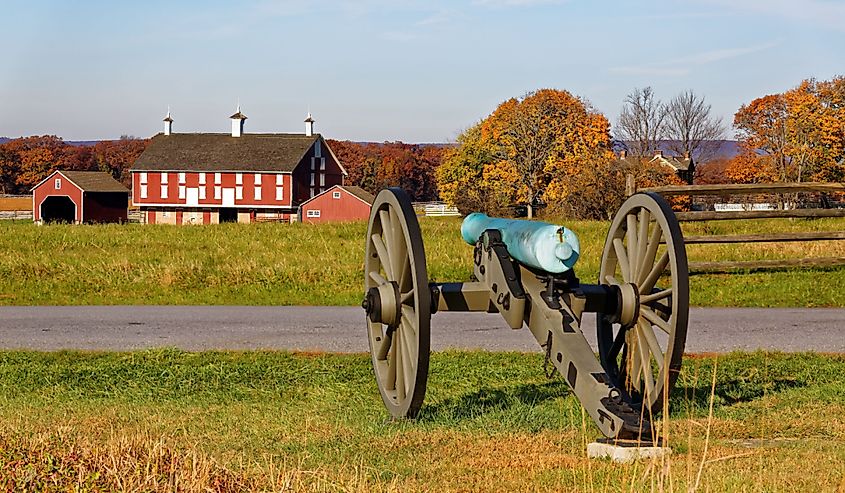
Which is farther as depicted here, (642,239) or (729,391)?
(729,391)

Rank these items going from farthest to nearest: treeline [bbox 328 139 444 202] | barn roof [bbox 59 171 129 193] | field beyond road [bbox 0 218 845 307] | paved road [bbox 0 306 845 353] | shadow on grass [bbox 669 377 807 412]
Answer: treeline [bbox 328 139 444 202], barn roof [bbox 59 171 129 193], field beyond road [bbox 0 218 845 307], paved road [bbox 0 306 845 353], shadow on grass [bbox 669 377 807 412]

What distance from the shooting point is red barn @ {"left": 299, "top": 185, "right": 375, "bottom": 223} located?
254 feet

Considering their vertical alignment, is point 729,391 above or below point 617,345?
below

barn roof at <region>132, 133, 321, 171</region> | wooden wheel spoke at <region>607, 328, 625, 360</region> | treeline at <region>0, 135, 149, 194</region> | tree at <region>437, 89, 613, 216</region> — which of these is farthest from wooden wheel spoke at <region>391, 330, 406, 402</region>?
treeline at <region>0, 135, 149, 194</region>

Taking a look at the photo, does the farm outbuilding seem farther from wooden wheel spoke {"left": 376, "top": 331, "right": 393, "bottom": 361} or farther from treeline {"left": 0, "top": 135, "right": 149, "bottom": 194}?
wooden wheel spoke {"left": 376, "top": 331, "right": 393, "bottom": 361}

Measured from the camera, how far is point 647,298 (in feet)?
22.2

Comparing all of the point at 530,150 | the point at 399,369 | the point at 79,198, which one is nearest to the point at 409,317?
the point at 399,369

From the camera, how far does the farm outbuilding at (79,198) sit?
77688mm

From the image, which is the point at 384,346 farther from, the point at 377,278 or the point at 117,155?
the point at 117,155

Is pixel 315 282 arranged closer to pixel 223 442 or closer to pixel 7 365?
pixel 7 365

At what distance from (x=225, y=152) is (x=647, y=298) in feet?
258

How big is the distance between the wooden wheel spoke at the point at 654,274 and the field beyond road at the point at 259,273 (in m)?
8.95

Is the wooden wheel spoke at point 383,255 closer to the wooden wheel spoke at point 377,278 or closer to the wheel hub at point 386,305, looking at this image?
the wooden wheel spoke at point 377,278

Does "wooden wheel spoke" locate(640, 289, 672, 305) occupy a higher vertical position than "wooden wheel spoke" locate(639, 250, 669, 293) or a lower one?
lower
